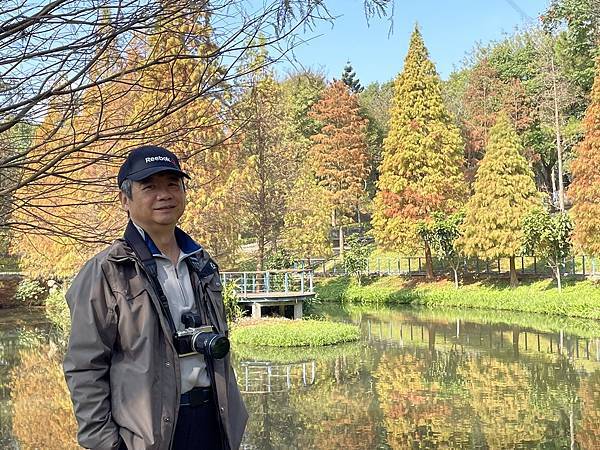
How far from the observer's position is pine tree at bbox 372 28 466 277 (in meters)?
21.3

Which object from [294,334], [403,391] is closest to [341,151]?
[294,334]

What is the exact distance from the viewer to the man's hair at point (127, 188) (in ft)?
5.82

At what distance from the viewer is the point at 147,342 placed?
1.59 meters

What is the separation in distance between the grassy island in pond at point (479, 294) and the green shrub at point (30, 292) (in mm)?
9176

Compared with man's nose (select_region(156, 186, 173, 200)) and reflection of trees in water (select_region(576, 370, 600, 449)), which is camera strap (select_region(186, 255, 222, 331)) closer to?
man's nose (select_region(156, 186, 173, 200))

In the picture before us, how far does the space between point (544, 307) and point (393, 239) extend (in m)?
6.00

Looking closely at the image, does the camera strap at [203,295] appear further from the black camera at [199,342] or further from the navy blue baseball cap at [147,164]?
the navy blue baseball cap at [147,164]

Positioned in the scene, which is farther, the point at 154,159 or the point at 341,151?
the point at 341,151

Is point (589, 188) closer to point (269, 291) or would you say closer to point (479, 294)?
point (479, 294)

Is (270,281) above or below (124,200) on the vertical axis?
below

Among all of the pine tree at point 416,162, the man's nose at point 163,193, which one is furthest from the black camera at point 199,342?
the pine tree at point 416,162

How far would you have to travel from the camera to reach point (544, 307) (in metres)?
16.7

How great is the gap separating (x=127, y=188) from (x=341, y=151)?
2440 centimetres

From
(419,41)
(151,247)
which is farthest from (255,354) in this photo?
(419,41)
